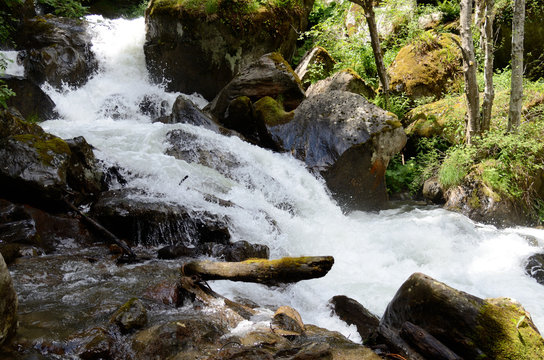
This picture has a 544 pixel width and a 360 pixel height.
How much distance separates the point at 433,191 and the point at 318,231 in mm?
4415

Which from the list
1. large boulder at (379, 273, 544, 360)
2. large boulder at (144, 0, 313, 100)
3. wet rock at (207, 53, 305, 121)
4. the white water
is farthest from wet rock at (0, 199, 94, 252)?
large boulder at (144, 0, 313, 100)

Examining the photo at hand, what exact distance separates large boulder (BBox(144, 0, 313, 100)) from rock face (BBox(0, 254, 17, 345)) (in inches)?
476

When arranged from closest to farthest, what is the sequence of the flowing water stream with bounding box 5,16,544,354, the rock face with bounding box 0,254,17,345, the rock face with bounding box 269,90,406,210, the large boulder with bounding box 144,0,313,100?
the rock face with bounding box 0,254,17,345 → the flowing water stream with bounding box 5,16,544,354 → the rock face with bounding box 269,90,406,210 → the large boulder with bounding box 144,0,313,100

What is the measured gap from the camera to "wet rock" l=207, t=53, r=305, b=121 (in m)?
11.1

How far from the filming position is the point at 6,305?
2326mm

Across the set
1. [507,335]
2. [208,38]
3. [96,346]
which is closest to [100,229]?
[96,346]

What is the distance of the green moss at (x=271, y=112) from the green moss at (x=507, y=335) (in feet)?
25.9

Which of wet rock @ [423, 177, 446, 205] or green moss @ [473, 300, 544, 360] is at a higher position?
green moss @ [473, 300, 544, 360]

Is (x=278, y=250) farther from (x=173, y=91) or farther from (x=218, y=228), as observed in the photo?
(x=173, y=91)

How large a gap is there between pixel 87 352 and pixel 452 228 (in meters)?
7.04

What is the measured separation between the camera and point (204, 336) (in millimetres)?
2799

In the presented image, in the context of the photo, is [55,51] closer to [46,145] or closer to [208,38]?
[208,38]

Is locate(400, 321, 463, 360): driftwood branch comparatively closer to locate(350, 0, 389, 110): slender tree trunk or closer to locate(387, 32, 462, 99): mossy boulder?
locate(350, 0, 389, 110): slender tree trunk

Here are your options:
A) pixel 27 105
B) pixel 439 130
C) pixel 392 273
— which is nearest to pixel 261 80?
pixel 439 130
